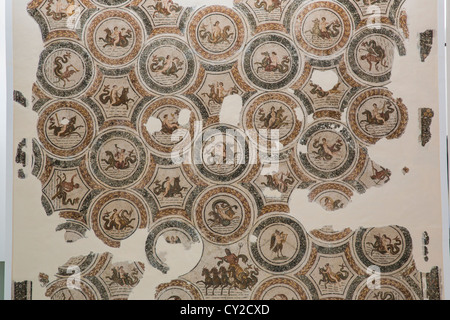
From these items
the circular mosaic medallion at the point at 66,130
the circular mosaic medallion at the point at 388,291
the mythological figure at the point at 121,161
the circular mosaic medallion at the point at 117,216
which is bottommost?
the circular mosaic medallion at the point at 388,291

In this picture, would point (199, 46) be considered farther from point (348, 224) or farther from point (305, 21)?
point (348, 224)

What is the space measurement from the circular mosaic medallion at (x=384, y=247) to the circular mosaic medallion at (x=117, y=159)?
1.40 m

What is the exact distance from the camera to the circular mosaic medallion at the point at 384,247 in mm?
3064

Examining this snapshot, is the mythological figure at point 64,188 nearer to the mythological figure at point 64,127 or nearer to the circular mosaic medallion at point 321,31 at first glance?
the mythological figure at point 64,127

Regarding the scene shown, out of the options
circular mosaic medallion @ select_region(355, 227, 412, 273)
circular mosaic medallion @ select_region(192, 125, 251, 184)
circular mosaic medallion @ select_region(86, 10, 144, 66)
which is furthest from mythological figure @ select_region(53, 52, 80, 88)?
circular mosaic medallion @ select_region(355, 227, 412, 273)

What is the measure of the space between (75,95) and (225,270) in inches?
54.9

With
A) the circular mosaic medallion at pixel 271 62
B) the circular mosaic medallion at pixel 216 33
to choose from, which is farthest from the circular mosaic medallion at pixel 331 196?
the circular mosaic medallion at pixel 216 33

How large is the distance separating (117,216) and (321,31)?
65.9 inches

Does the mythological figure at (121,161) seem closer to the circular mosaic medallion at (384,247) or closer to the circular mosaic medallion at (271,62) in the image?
the circular mosaic medallion at (271,62)

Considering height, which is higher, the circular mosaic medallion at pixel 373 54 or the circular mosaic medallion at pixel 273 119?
the circular mosaic medallion at pixel 373 54

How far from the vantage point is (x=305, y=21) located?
10.2 feet

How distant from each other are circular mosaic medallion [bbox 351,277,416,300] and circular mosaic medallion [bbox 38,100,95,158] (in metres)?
1.90

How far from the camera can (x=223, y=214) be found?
3.07 meters
